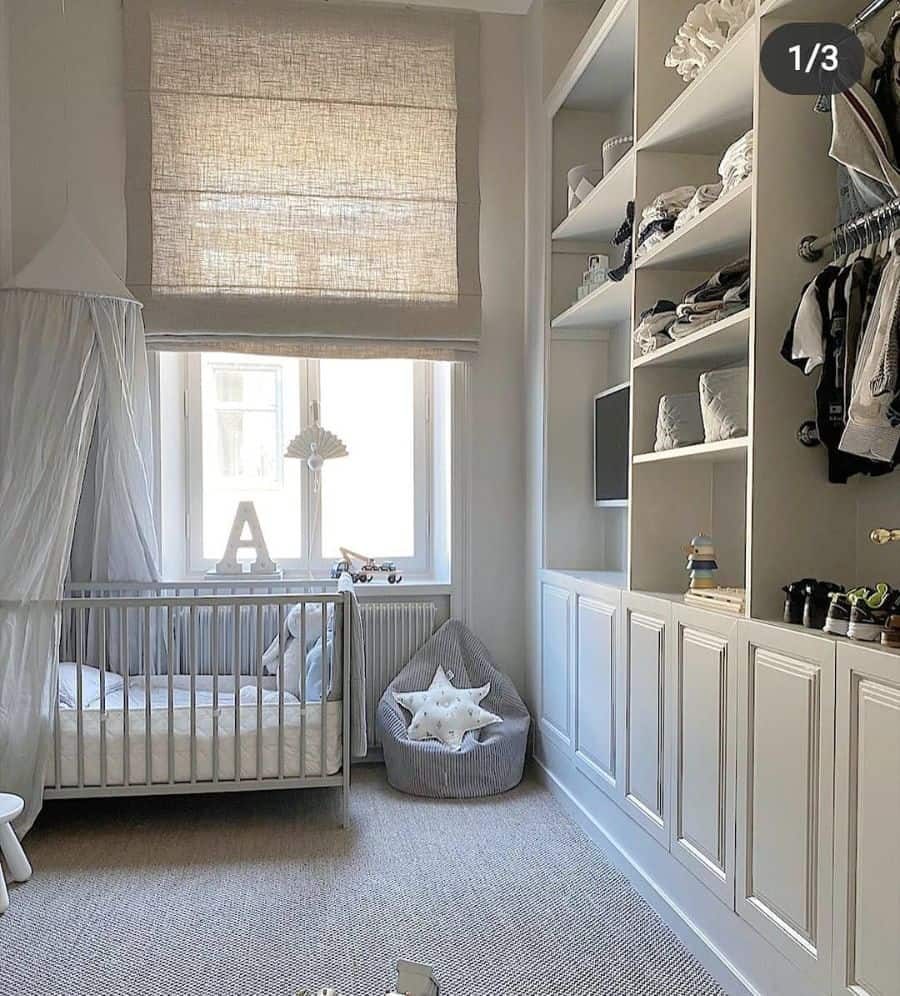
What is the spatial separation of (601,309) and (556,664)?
1.31 meters

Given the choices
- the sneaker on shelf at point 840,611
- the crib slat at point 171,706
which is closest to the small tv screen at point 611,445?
the sneaker on shelf at point 840,611

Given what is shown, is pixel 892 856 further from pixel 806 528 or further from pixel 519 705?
pixel 519 705

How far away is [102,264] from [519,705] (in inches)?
89.2

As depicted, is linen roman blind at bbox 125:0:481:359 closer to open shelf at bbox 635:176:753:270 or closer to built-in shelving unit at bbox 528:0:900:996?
built-in shelving unit at bbox 528:0:900:996

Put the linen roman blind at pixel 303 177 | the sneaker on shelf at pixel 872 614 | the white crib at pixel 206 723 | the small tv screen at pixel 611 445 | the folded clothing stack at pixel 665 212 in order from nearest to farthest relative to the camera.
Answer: the sneaker on shelf at pixel 872 614 → the folded clothing stack at pixel 665 212 → the white crib at pixel 206 723 → the small tv screen at pixel 611 445 → the linen roman blind at pixel 303 177

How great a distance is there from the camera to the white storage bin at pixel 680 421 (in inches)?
97.7

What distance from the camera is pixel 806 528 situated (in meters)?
1.97

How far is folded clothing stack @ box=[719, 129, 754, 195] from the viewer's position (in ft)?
6.72

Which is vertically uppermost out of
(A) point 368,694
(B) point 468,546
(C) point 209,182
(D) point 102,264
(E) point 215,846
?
(C) point 209,182

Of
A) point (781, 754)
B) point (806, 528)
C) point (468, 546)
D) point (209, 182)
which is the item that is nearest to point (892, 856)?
point (781, 754)

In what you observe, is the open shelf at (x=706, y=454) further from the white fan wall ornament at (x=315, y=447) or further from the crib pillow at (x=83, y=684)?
the crib pillow at (x=83, y=684)

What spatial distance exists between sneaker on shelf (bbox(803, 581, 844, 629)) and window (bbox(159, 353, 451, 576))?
2.22m

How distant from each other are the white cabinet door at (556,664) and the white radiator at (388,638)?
55cm

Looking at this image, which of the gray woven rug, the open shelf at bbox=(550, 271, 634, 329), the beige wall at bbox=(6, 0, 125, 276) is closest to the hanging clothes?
the open shelf at bbox=(550, 271, 634, 329)
